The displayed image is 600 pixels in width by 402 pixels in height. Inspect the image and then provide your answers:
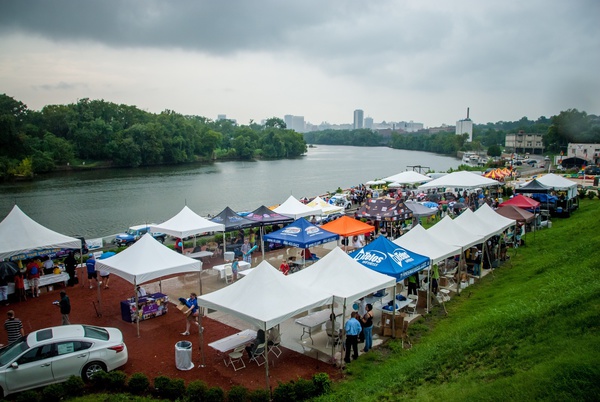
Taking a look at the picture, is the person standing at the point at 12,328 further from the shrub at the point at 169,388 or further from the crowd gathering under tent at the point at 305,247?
the shrub at the point at 169,388

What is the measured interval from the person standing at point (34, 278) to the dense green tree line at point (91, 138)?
63136 millimetres

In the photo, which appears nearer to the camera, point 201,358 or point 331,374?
point 331,374

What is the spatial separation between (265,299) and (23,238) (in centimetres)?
1114

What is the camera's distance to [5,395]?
341 inches

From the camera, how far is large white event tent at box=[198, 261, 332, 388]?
9.69m

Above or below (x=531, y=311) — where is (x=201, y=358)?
below

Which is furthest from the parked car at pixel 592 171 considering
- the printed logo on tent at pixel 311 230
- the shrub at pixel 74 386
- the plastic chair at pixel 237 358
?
the shrub at pixel 74 386

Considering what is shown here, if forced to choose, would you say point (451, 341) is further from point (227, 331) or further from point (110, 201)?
point (110, 201)

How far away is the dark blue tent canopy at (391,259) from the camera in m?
12.6

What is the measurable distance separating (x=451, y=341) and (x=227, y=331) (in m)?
6.20

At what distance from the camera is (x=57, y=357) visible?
30.3 ft

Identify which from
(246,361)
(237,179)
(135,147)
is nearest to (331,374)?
(246,361)

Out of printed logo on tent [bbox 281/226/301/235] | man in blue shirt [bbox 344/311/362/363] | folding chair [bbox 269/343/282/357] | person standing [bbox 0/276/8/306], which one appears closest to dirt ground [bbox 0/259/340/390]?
→ folding chair [bbox 269/343/282/357]

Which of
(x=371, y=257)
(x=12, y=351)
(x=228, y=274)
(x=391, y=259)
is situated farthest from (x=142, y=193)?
(x=12, y=351)
